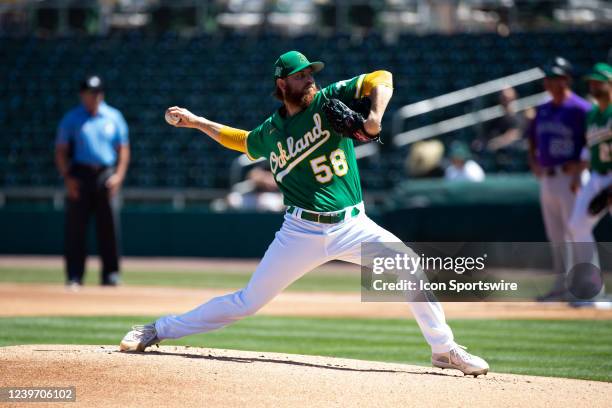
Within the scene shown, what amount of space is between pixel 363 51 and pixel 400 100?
192 cm

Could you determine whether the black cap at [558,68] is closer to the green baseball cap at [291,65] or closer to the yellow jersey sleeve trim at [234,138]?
the yellow jersey sleeve trim at [234,138]

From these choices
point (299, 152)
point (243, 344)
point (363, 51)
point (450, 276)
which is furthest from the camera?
point (363, 51)

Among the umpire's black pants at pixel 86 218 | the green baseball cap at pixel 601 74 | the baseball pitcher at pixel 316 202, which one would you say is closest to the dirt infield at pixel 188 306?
the umpire's black pants at pixel 86 218

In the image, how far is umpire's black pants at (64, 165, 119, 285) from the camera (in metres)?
12.2

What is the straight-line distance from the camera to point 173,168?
2100 cm

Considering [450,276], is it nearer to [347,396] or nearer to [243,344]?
[243,344]

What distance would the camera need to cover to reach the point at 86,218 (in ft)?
40.5

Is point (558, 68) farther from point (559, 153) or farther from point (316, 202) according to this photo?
point (316, 202)

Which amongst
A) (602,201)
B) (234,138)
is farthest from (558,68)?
(234,138)

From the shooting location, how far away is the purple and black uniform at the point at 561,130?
1041 cm

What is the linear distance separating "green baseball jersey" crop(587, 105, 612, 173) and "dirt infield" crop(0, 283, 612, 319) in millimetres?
1453

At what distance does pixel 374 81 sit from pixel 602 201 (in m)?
4.75

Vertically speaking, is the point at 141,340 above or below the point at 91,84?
below

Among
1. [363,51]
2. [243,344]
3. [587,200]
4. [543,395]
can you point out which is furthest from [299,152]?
[363,51]
